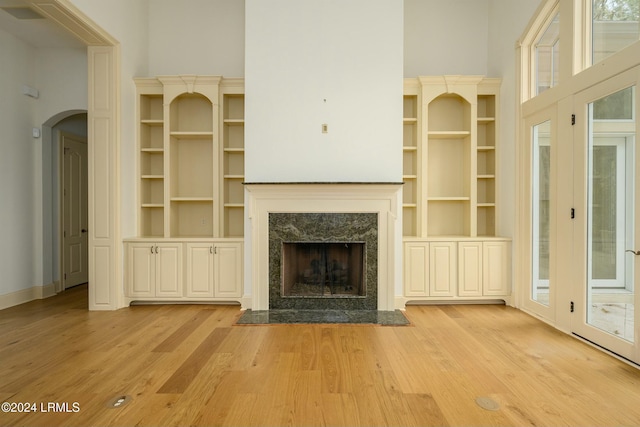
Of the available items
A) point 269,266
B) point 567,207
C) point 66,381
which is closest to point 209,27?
point 269,266

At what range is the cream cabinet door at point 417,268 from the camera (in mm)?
4672

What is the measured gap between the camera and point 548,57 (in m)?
4.11

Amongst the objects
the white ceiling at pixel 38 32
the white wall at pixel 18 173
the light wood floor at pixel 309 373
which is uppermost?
the white ceiling at pixel 38 32

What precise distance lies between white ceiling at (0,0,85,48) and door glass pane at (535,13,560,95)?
18.6ft

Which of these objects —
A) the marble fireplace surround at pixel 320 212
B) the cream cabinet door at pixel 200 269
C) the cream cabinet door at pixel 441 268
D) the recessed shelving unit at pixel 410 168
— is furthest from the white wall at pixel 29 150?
the cream cabinet door at pixel 441 268

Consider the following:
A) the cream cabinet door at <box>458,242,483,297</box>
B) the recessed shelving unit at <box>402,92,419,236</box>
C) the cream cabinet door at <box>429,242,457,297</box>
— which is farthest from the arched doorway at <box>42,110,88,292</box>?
the cream cabinet door at <box>458,242,483,297</box>

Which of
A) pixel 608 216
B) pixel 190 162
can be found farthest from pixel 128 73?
pixel 608 216

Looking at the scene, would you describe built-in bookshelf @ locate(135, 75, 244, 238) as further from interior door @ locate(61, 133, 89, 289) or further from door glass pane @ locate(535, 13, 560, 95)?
door glass pane @ locate(535, 13, 560, 95)

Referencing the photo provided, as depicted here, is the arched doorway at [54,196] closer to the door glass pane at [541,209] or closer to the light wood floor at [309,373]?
the light wood floor at [309,373]

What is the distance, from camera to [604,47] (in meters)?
3.24

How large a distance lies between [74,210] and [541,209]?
6.80 m

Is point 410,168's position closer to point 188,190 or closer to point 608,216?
point 608,216

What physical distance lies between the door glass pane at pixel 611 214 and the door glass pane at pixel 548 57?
864mm

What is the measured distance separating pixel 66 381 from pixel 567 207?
181 inches
